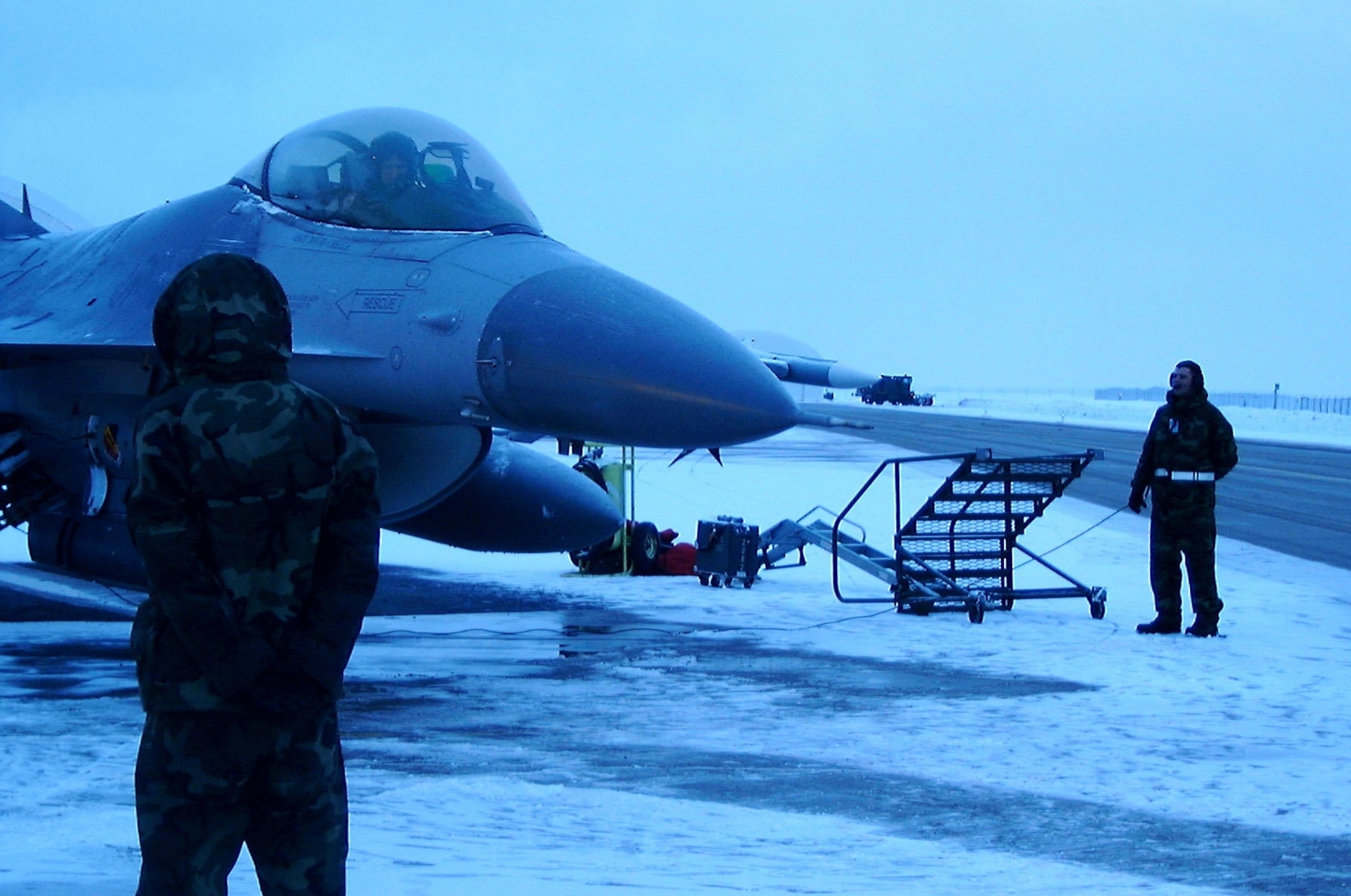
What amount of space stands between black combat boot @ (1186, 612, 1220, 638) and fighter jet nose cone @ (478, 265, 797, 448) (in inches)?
161

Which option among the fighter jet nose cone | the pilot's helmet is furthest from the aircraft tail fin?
the fighter jet nose cone

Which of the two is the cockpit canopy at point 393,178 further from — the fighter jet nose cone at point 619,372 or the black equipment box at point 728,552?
the black equipment box at point 728,552

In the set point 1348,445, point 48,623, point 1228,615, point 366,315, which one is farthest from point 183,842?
point 1348,445

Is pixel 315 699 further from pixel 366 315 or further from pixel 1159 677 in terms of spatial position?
pixel 1159 677

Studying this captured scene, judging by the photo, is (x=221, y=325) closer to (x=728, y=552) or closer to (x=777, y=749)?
(x=777, y=749)

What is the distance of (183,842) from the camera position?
267cm

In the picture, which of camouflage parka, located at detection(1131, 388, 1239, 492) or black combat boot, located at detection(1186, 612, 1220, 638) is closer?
black combat boot, located at detection(1186, 612, 1220, 638)

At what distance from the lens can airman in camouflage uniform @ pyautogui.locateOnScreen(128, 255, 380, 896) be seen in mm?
2633

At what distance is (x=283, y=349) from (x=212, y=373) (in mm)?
157

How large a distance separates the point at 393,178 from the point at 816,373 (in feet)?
48.7

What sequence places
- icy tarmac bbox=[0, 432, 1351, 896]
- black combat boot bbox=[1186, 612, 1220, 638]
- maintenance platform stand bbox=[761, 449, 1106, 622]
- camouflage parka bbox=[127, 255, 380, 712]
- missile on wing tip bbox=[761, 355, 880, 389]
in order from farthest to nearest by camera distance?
missile on wing tip bbox=[761, 355, 880, 389], maintenance platform stand bbox=[761, 449, 1106, 622], black combat boot bbox=[1186, 612, 1220, 638], icy tarmac bbox=[0, 432, 1351, 896], camouflage parka bbox=[127, 255, 380, 712]

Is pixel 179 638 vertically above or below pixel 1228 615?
above

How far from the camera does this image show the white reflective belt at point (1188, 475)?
9000mm

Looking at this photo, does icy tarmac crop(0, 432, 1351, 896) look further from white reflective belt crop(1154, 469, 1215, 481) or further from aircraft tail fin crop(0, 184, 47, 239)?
aircraft tail fin crop(0, 184, 47, 239)
